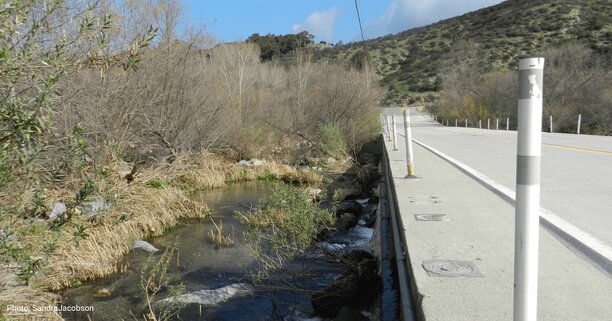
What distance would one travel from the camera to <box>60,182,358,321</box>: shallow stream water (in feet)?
24.0

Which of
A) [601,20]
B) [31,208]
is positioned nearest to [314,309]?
[31,208]

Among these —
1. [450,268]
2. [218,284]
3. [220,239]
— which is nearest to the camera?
[450,268]

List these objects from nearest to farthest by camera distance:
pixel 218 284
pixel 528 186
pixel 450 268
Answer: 1. pixel 528 186
2. pixel 450 268
3. pixel 218 284

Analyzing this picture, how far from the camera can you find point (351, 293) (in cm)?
663

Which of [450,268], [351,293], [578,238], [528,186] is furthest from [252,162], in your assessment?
[528,186]

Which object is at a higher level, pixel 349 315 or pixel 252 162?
pixel 252 162

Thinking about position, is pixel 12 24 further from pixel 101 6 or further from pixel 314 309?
pixel 101 6

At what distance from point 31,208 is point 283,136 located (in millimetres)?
22020

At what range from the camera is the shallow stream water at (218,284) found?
730cm

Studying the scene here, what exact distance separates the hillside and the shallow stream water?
37.9 meters

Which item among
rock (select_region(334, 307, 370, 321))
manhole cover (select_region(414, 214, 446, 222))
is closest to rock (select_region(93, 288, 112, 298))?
rock (select_region(334, 307, 370, 321))

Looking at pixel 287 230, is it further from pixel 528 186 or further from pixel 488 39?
pixel 488 39

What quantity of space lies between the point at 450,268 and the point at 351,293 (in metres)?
2.48

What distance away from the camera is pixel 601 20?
5572cm
